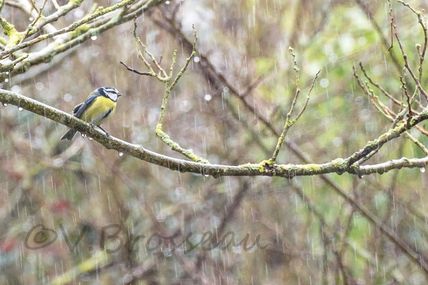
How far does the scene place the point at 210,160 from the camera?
6090mm

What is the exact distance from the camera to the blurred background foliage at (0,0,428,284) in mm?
5547

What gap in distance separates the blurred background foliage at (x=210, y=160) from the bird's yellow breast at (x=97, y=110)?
93.2 inches

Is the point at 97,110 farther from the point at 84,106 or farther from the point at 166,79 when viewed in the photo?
the point at 166,79

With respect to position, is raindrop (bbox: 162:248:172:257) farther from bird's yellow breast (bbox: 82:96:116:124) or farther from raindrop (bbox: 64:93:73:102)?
bird's yellow breast (bbox: 82:96:116:124)

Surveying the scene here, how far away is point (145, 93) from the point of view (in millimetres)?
6230

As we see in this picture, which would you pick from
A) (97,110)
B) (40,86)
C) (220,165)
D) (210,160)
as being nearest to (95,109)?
(97,110)

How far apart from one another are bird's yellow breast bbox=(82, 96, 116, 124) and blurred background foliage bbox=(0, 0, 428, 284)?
7.77ft

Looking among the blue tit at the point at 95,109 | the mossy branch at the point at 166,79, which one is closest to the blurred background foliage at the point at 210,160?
the blue tit at the point at 95,109

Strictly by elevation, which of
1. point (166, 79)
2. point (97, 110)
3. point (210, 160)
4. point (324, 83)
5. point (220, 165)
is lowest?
point (220, 165)

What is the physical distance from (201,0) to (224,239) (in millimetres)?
2165

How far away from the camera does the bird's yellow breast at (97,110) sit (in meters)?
2.89

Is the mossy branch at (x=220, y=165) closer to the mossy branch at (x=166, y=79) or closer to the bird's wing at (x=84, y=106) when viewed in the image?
the mossy branch at (x=166, y=79)

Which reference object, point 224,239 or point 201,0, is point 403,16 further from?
point 224,239

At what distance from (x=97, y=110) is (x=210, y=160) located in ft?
10.5
